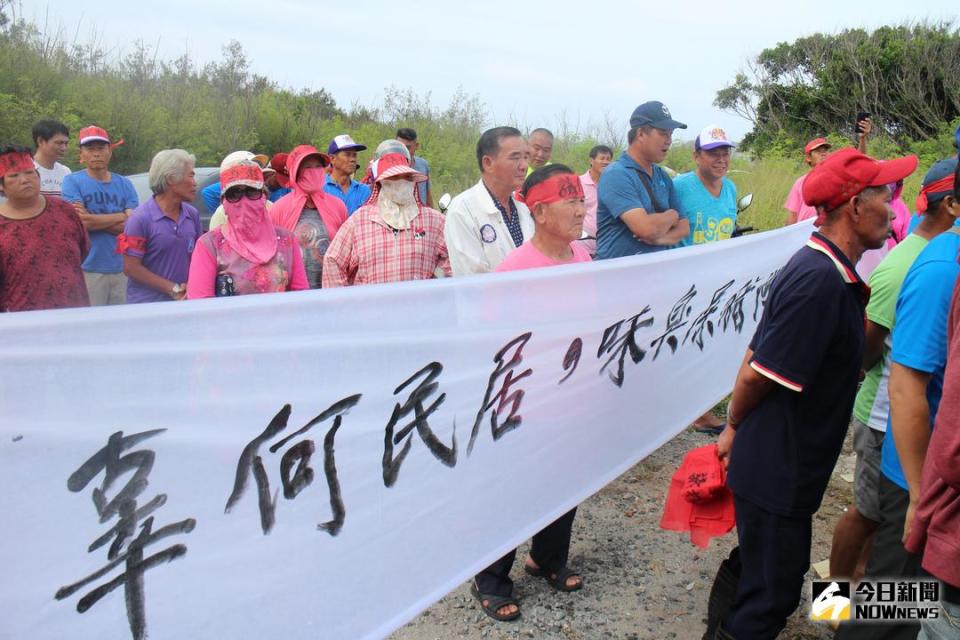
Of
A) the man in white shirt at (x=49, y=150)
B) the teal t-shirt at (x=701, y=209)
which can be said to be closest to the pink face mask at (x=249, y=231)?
the teal t-shirt at (x=701, y=209)

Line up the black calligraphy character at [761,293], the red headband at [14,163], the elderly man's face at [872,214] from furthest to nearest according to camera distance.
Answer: the black calligraphy character at [761,293] → the red headband at [14,163] → the elderly man's face at [872,214]

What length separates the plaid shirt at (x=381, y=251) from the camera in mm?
3881

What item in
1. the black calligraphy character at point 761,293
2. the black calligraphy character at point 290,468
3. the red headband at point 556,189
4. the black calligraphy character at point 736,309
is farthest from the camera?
the black calligraphy character at point 761,293

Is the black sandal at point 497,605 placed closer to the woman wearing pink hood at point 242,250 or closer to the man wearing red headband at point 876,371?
the man wearing red headband at point 876,371

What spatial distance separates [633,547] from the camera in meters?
3.92

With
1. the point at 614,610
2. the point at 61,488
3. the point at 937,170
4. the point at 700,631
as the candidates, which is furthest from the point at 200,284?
the point at 937,170

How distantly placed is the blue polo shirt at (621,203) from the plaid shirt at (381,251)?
935 millimetres

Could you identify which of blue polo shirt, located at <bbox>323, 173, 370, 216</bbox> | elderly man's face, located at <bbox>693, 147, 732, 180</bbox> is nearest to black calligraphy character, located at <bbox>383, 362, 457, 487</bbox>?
elderly man's face, located at <bbox>693, 147, 732, 180</bbox>

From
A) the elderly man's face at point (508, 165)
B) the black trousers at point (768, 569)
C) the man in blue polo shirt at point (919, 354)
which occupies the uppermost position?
the elderly man's face at point (508, 165)

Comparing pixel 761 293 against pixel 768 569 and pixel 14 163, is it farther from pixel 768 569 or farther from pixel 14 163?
pixel 14 163

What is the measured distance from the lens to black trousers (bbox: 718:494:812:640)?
8.24 ft

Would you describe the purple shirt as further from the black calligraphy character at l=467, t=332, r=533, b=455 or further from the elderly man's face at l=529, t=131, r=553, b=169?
the elderly man's face at l=529, t=131, r=553, b=169

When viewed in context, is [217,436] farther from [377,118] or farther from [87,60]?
[377,118]

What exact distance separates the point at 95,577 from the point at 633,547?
2716mm
